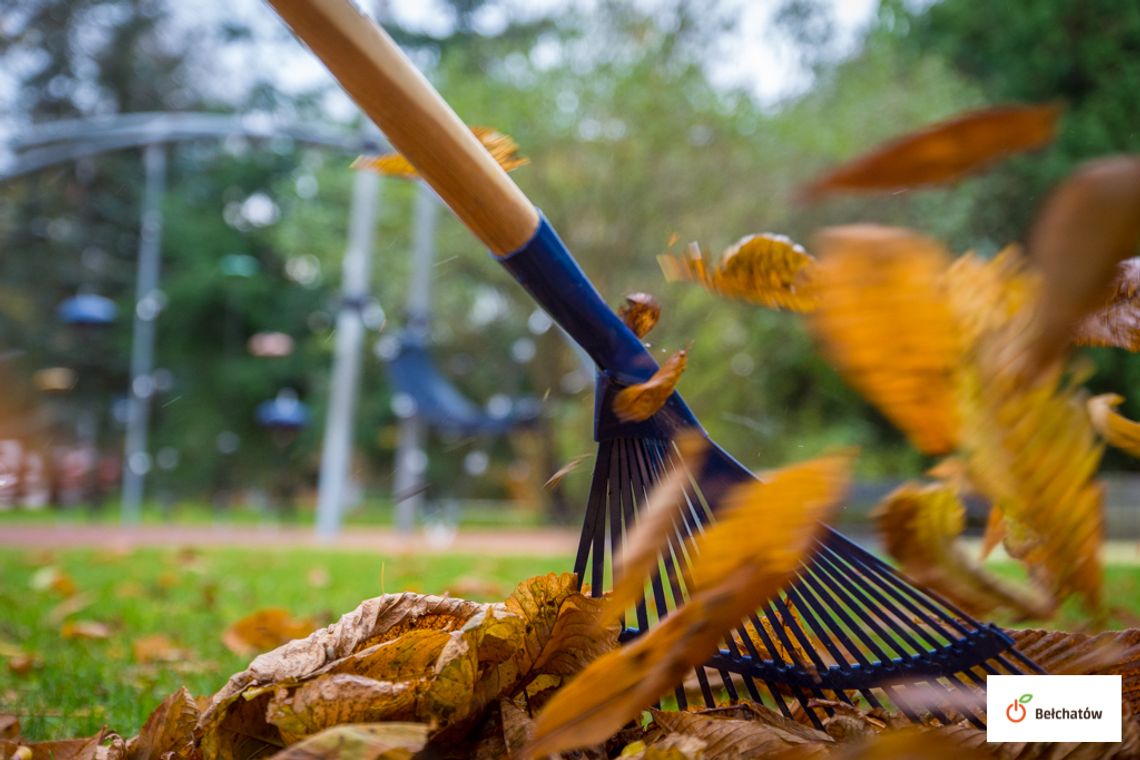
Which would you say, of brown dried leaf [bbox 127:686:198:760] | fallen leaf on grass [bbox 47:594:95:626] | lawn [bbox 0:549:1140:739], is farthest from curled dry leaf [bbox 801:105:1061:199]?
fallen leaf on grass [bbox 47:594:95:626]

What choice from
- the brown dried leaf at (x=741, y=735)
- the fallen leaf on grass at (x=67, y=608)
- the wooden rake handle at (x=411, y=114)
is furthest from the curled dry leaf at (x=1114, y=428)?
the fallen leaf on grass at (x=67, y=608)

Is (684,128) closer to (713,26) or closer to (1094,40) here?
(713,26)

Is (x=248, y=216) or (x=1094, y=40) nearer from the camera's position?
(x=1094, y=40)

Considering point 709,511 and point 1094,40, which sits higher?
point 1094,40

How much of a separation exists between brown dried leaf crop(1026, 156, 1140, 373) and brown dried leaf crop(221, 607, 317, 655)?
1.30m

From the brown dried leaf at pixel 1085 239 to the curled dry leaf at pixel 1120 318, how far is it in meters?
0.36

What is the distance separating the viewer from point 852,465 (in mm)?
467

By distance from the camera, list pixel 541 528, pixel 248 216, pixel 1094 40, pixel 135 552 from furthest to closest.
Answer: pixel 248 216 → pixel 541 528 → pixel 1094 40 → pixel 135 552

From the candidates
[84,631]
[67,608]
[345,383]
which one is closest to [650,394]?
[84,631]

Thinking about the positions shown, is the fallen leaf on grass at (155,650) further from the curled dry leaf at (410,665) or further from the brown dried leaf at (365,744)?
the brown dried leaf at (365,744)

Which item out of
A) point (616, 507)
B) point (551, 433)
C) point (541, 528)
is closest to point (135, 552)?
point (616, 507)

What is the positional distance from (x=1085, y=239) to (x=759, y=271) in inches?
16.2

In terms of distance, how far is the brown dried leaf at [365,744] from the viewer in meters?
0.52

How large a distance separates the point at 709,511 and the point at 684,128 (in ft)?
33.8
